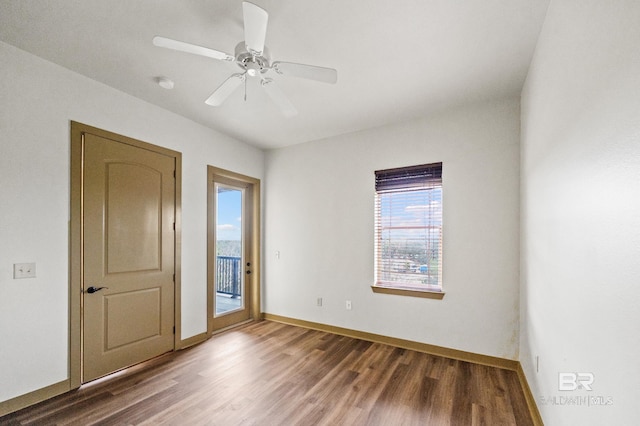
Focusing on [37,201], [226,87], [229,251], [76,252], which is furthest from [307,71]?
[229,251]

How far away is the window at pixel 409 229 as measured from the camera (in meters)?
3.22

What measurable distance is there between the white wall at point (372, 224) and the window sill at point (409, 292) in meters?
0.06

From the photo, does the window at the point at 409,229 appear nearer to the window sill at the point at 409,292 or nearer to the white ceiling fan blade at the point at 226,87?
the window sill at the point at 409,292

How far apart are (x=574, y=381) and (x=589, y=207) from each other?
2.81 ft

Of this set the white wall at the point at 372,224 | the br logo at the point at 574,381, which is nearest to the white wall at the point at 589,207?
the br logo at the point at 574,381

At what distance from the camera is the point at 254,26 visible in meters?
1.49

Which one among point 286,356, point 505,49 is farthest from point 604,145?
point 286,356

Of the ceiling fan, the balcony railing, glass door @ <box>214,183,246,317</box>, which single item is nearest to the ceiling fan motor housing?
the ceiling fan

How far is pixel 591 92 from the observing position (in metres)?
1.10

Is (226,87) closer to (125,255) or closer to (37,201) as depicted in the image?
(37,201)

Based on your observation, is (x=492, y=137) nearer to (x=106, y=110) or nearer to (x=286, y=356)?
(x=286, y=356)

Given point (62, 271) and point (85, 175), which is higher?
point (85, 175)

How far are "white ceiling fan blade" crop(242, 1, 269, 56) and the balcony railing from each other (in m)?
3.11

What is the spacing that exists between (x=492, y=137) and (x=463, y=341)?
2249 millimetres
